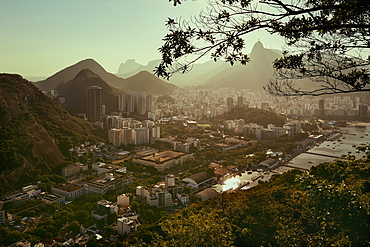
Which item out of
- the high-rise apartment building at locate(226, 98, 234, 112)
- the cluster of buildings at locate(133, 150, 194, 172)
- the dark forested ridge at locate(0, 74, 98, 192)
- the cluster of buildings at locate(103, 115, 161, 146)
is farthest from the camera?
the high-rise apartment building at locate(226, 98, 234, 112)

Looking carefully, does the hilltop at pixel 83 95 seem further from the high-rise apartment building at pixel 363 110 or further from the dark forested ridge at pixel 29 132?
the high-rise apartment building at pixel 363 110

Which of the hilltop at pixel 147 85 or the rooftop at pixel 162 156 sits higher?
the hilltop at pixel 147 85

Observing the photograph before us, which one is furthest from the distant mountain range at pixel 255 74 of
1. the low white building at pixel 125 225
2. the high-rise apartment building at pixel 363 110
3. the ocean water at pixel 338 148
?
the low white building at pixel 125 225

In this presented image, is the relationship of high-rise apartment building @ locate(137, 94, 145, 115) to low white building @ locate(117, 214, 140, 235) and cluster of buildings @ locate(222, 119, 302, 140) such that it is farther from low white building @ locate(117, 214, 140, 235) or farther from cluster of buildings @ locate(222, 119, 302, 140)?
low white building @ locate(117, 214, 140, 235)

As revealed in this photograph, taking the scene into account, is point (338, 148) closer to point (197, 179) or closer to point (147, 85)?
point (197, 179)

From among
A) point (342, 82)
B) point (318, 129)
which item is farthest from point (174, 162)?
point (318, 129)

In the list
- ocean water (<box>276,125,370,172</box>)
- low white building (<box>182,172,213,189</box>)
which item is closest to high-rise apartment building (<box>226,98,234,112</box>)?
ocean water (<box>276,125,370,172</box>)

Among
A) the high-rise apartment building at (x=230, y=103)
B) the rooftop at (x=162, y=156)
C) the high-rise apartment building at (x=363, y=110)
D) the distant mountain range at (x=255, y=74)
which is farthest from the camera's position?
the distant mountain range at (x=255, y=74)

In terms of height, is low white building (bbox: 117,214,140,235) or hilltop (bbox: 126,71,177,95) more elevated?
hilltop (bbox: 126,71,177,95)
